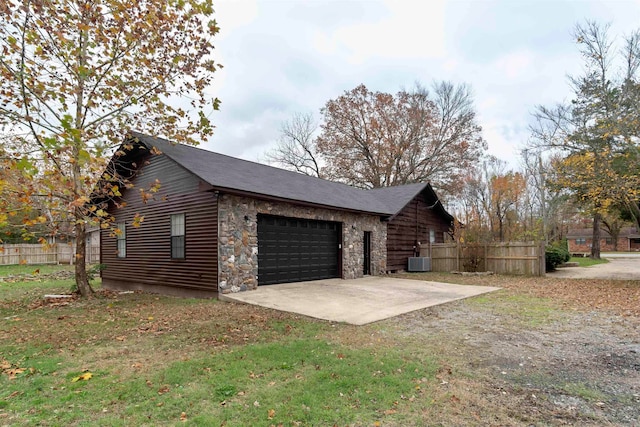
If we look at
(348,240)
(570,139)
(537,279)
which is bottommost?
(537,279)

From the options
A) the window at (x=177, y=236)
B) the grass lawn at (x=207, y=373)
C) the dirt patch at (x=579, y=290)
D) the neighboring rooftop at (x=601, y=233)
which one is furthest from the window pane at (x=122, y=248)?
the neighboring rooftop at (x=601, y=233)

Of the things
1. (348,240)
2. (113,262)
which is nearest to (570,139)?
(348,240)

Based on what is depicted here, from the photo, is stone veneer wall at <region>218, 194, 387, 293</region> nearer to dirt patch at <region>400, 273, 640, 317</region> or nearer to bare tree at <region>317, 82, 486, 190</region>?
→ dirt patch at <region>400, 273, 640, 317</region>

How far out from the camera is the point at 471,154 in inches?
1123

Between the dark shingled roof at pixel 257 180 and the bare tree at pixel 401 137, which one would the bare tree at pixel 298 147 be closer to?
the bare tree at pixel 401 137

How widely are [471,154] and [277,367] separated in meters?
27.8

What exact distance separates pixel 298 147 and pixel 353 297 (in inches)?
910

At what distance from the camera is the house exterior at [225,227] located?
9.45m

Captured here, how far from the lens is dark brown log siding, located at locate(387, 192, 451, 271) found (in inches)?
653

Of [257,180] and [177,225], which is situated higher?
[257,180]

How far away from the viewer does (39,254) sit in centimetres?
2252

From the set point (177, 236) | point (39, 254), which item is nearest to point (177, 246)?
point (177, 236)

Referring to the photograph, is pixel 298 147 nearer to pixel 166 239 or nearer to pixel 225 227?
pixel 166 239

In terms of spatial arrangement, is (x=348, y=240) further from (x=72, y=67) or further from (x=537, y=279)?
(x=72, y=67)
